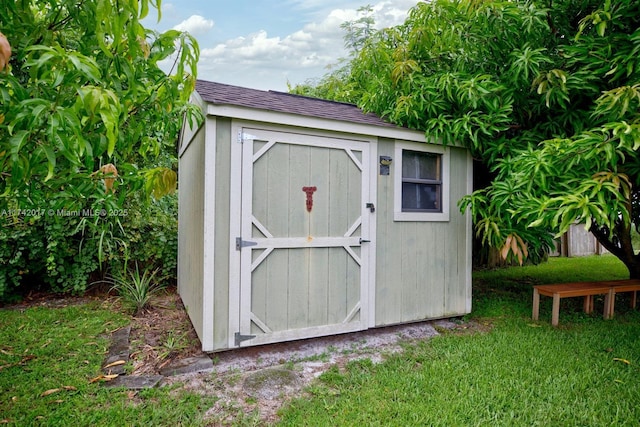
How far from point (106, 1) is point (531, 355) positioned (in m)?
3.64

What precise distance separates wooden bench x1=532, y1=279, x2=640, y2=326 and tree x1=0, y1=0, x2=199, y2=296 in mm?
4013

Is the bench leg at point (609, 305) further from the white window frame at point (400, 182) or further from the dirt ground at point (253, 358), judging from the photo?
the white window frame at point (400, 182)

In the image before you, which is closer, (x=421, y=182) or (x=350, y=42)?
(x=421, y=182)

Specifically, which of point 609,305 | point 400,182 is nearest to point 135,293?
point 400,182

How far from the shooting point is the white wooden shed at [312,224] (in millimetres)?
2957

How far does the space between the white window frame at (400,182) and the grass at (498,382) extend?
120 centimetres

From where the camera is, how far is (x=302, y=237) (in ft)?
10.6

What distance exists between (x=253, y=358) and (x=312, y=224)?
4.08 ft

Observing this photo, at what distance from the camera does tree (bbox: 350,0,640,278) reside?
2.86 metres

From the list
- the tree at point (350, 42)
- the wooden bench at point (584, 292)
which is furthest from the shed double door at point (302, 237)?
the tree at point (350, 42)

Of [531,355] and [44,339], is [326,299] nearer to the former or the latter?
[531,355]

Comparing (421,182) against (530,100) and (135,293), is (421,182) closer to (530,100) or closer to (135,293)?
(530,100)

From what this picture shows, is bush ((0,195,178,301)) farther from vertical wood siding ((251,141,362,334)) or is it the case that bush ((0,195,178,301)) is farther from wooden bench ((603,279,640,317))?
wooden bench ((603,279,640,317))

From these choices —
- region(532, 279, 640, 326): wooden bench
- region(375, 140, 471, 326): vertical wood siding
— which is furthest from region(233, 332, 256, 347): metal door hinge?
region(532, 279, 640, 326): wooden bench
